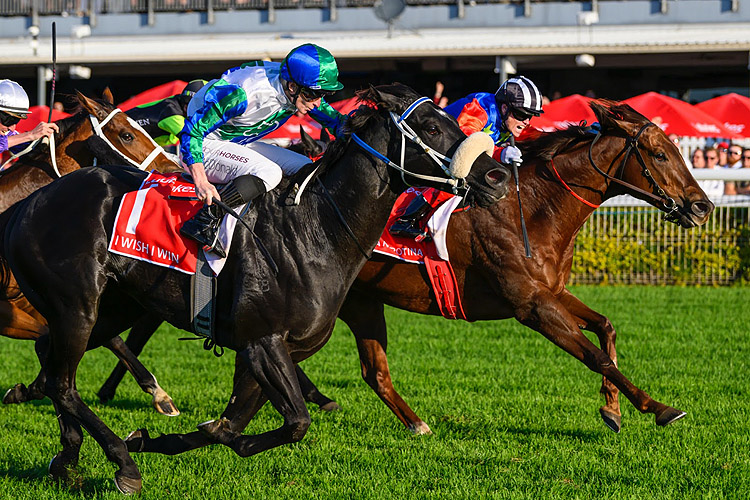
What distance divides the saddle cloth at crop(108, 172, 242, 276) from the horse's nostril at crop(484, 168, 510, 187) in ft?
3.58

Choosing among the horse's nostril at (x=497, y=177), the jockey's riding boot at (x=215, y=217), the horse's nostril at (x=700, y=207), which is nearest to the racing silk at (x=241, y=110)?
the jockey's riding boot at (x=215, y=217)

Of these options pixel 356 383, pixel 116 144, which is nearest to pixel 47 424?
pixel 116 144

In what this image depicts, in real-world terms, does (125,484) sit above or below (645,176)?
below

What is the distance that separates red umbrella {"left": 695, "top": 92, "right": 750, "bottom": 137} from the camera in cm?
1432

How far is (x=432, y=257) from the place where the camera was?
570cm

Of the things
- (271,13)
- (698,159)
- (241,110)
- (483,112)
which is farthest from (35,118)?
(241,110)

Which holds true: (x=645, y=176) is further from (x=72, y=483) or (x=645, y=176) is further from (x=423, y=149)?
(x=72, y=483)

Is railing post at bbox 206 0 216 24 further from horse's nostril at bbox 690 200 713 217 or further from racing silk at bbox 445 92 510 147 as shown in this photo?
horse's nostril at bbox 690 200 713 217

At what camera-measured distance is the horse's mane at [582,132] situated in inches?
225

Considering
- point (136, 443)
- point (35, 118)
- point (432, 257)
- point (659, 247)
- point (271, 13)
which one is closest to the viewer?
point (136, 443)

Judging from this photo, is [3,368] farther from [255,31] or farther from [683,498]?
[255,31]

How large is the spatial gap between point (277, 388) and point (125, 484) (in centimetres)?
83

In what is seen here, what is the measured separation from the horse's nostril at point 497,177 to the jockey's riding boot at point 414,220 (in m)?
1.51

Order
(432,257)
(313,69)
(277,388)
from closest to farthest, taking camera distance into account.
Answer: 1. (277,388)
2. (313,69)
3. (432,257)
